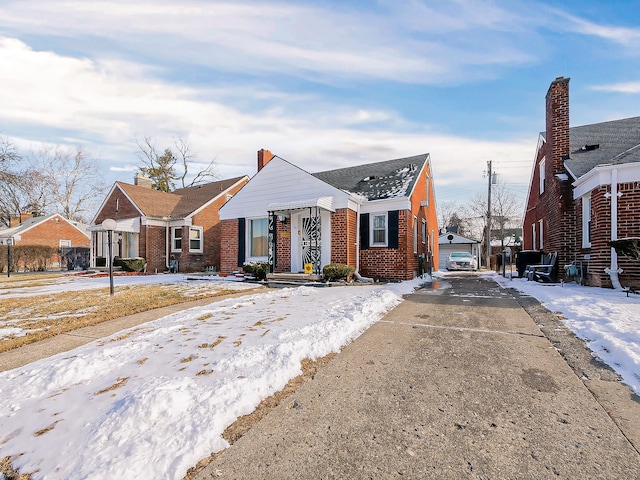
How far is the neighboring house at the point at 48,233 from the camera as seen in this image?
2895cm

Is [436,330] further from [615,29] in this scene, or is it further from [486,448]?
[615,29]

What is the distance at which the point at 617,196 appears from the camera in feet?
28.2

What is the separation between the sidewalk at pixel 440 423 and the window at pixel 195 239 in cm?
1722

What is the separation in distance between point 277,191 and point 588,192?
10630mm

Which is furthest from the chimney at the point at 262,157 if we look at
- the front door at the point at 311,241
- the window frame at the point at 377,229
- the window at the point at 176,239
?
the window frame at the point at 377,229

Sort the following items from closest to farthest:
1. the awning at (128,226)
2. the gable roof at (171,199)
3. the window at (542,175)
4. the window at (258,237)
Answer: the window at (542,175) → the window at (258,237) → the awning at (128,226) → the gable roof at (171,199)

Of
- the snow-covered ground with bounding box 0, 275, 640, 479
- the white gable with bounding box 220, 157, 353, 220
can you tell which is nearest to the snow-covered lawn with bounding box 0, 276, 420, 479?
the snow-covered ground with bounding box 0, 275, 640, 479

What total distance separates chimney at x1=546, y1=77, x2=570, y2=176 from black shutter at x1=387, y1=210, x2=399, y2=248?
599 cm

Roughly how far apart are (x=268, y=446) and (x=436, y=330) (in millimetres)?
3432

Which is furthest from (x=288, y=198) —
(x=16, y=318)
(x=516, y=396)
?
(x=516, y=396)

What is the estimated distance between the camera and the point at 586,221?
33.2ft

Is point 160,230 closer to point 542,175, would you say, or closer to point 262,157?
point 262,157

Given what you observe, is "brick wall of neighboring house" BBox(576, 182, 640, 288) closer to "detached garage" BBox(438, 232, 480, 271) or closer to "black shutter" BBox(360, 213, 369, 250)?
"black shutter" BBox(360, 213, 369, 250)

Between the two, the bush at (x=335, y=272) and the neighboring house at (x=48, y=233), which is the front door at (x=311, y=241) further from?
the neighboring house at (x=48, y=233)
